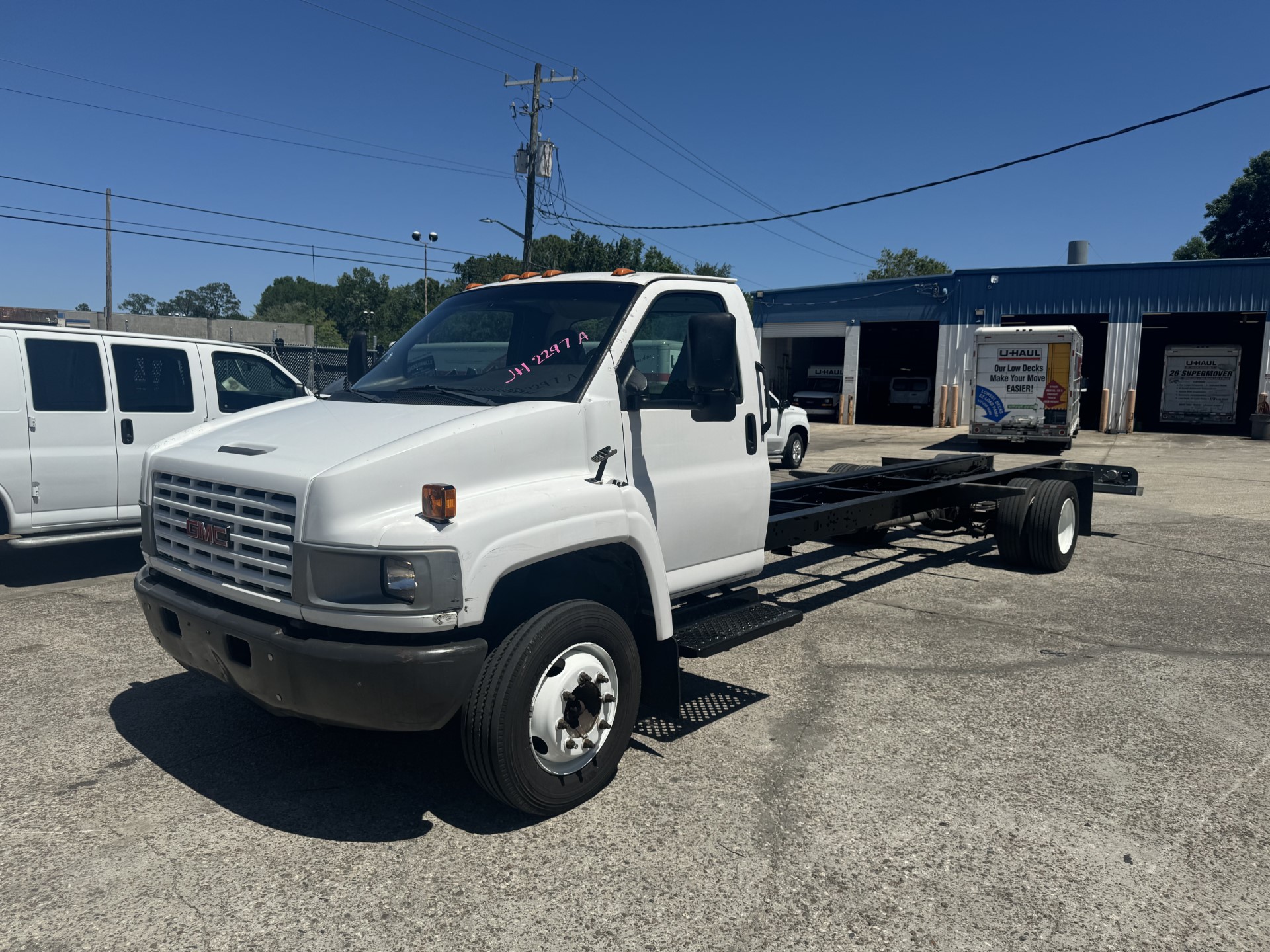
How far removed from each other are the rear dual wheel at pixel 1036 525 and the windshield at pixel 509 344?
5.65m

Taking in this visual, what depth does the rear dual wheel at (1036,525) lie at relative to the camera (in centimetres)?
845

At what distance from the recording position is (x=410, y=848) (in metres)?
3.48

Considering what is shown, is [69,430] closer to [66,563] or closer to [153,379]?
[153,379]

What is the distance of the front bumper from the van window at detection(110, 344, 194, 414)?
17.6 ft

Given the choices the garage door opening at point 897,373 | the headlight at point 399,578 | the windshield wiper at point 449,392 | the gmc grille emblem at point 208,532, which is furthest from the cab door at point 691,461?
the garage door opening at point 897,373

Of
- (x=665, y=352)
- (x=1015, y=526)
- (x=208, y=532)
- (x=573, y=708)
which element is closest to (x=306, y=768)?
(x=208, y=532)

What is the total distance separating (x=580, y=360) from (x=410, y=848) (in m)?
2.10

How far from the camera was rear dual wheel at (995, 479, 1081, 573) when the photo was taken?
8445 millimetres

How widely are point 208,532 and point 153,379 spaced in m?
5.31

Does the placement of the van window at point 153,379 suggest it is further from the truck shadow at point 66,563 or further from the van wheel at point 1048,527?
the van wheel at point 1048,527

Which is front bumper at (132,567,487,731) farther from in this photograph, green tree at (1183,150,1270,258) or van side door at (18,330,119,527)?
green tree at (1183,150,1270,258)

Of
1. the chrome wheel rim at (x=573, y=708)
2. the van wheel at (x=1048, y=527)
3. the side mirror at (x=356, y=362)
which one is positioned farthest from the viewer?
the van wheel at (x=1048, y=527)

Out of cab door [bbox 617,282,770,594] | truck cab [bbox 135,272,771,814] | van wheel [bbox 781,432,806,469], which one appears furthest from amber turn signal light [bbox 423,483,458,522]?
van wheel [bbox 781,432,806,469]

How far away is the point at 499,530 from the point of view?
3336 mm
